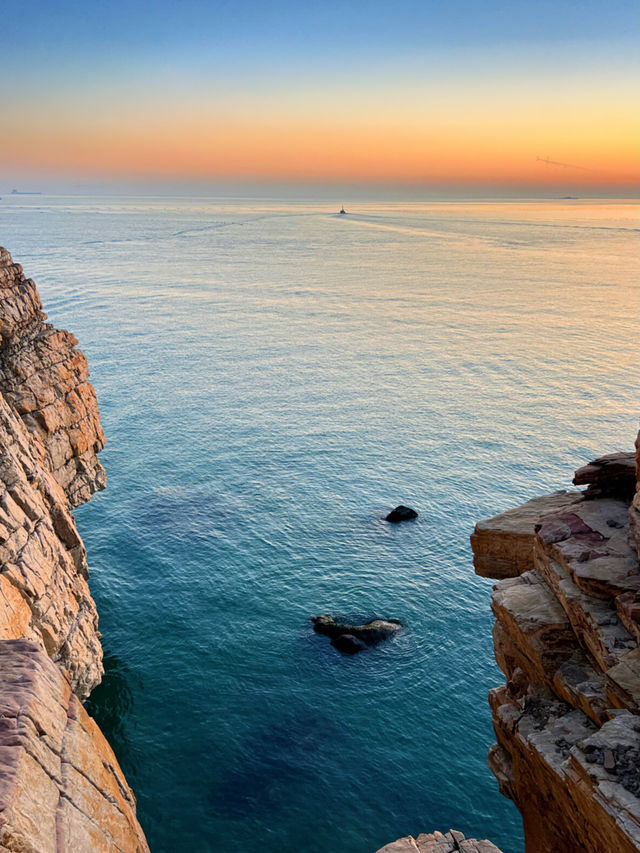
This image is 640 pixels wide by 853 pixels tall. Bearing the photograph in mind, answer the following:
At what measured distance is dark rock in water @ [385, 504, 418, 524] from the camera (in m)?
90.2

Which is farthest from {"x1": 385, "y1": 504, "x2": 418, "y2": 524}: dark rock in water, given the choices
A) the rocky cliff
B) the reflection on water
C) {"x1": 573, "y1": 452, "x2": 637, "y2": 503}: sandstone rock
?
{"x1": 573, "y1": 452, "x2": 637, "y2": 503}: sandstone rock

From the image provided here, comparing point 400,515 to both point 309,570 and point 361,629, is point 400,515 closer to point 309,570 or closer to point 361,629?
point 309,570

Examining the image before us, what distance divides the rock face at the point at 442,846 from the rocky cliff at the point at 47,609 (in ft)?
47.3

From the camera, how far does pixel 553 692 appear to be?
26.2m

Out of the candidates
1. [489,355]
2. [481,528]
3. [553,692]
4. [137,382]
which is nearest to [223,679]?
[481,528]

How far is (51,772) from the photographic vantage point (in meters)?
18.6

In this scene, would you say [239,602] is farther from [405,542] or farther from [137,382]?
[137,382]

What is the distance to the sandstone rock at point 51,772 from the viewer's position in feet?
52.8

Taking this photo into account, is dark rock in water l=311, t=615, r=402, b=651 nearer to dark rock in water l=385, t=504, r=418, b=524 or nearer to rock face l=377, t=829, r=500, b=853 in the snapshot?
dark rock in water l=385, t=504, r=418, b=524

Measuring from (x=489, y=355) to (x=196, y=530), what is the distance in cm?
10524

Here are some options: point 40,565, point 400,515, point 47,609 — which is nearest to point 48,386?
point 40,565

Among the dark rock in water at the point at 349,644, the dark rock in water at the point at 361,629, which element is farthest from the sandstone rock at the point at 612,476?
the dark rock in water at the point at 361,629

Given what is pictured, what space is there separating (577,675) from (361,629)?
44114 millimetres

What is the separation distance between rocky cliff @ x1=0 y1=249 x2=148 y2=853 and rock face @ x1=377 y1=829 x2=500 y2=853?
47.3 feet
